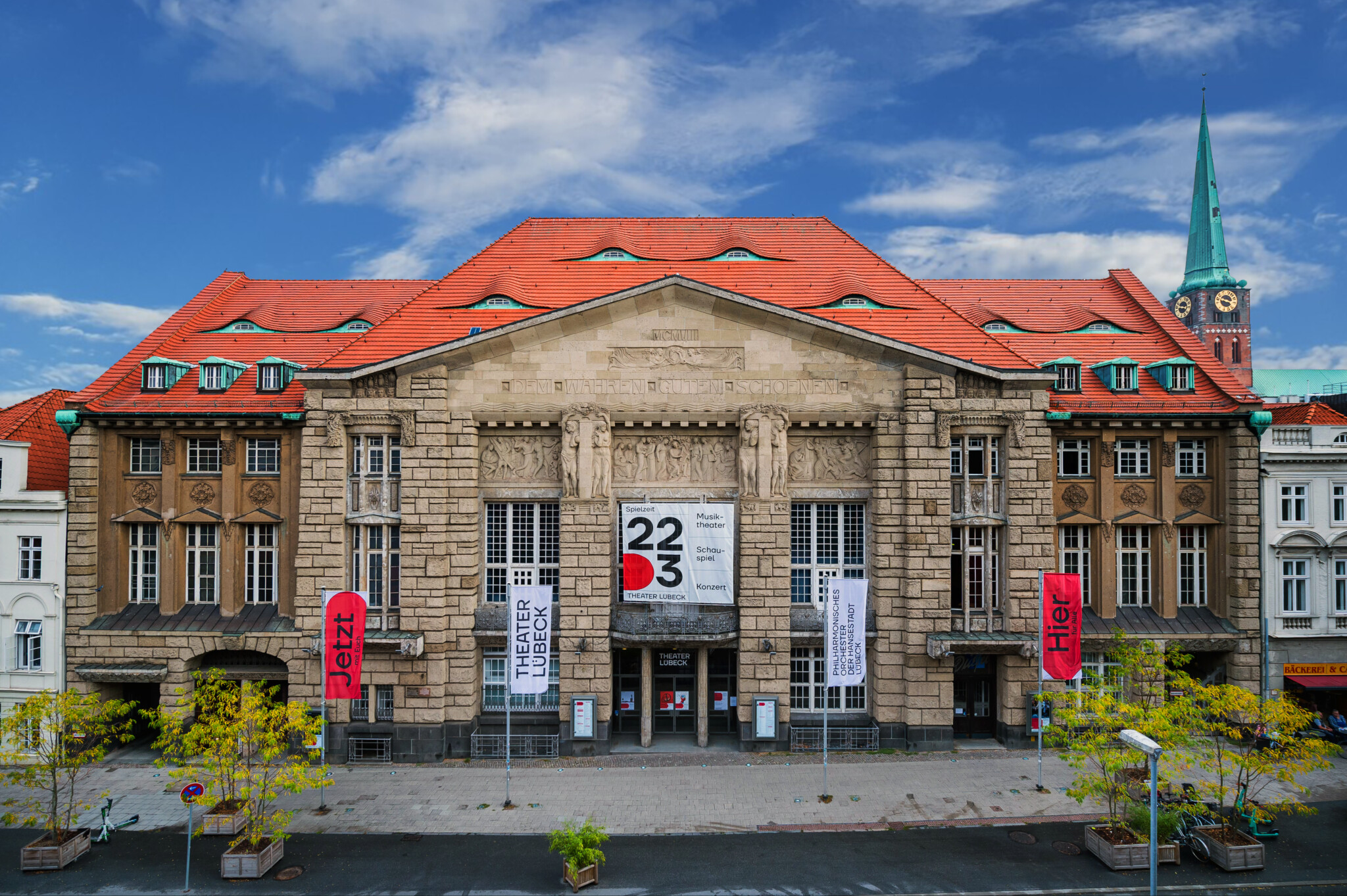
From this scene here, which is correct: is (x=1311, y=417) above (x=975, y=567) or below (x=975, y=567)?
above

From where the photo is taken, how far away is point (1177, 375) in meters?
30.8

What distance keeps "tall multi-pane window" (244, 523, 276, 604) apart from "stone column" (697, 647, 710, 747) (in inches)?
642

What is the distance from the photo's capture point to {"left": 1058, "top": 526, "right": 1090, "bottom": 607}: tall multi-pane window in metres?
30.1

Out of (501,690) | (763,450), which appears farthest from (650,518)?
(501,690)

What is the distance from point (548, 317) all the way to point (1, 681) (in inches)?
940

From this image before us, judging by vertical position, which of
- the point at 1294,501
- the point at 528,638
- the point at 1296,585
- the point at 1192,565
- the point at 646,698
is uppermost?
the point at 1294,501

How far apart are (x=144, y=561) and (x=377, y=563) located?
941cm

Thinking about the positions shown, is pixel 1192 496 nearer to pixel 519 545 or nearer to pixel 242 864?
pixel 519 545

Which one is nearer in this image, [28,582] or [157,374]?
[28,582]

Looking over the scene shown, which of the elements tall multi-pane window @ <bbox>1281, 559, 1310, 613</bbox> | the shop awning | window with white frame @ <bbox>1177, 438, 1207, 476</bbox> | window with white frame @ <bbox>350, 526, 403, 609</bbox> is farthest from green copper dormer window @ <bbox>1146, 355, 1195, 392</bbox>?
window with white frame @ <bbox>350, 526, 403, 609</bbox>

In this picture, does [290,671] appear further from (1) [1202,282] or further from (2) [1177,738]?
(1) [1202,282]

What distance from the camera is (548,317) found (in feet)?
90.5

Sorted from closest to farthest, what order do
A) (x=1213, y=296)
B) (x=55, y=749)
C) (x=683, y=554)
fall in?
(x=55, y=749), (x=683, y=554), (x=1213, y=296)

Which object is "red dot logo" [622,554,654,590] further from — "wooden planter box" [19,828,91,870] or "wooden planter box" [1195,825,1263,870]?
"wooden planter box" [1195,825,1263,870]
